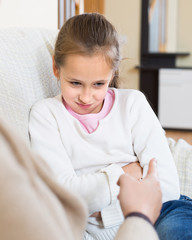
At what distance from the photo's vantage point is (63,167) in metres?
1.04

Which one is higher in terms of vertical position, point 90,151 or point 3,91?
point 3,91

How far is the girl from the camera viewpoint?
1.04 metres

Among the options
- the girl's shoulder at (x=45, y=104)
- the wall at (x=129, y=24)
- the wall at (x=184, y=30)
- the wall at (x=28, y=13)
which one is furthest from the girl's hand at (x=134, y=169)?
the wall at (x=184, y=30)

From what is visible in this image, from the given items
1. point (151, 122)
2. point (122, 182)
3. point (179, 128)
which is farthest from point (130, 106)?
point (179, 128)

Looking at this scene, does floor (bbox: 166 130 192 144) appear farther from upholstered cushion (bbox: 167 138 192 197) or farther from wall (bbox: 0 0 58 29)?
upholstered cushion (bbox: 167 138 192 197)

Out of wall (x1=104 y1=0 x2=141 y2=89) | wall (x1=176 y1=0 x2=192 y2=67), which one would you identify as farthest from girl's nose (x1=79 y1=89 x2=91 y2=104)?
wall (x1=176 y1=0 x2=192 y2=67)

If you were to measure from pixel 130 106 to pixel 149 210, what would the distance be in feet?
1.98

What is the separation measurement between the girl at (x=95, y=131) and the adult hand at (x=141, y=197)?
31 cm

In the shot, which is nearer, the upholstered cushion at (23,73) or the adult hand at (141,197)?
the adult hand at (141,197)

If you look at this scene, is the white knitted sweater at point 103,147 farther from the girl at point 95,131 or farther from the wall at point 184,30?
the wall at point 184,30

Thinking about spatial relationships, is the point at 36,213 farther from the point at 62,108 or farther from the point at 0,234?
the point at 62,108

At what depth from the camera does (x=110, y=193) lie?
992mm

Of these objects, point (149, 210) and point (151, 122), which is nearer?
point (149, 210)

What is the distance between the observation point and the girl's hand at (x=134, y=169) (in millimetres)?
1118
